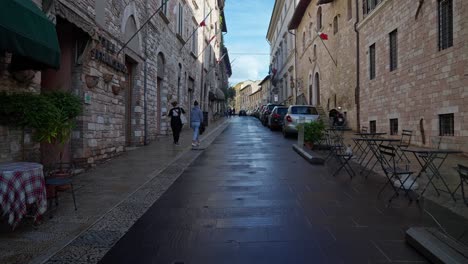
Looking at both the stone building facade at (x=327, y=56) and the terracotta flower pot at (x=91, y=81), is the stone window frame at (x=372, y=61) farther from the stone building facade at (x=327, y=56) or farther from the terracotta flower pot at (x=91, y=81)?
the terracotta flower pot at (x=91, y=81)

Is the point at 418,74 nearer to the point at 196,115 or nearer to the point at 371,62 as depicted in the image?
the point at 371,62

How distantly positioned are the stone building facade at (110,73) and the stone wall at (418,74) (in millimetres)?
7944

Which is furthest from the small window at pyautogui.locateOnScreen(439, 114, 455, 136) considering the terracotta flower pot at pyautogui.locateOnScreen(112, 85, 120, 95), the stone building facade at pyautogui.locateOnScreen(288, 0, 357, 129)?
the terracotta flower pot at pyautogui.locateOnScreen(112, 85, 120, 95)

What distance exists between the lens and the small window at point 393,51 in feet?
49.0

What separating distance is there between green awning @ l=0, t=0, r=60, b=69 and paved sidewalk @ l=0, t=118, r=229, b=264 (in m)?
2.04

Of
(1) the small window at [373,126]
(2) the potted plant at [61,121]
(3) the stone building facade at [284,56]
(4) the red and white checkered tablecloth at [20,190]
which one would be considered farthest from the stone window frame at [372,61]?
(3) the stone building facade at [284,56]

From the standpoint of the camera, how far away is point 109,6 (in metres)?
10.1

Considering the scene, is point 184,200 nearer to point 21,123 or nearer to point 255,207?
point 255,207

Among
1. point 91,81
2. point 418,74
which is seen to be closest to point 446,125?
point 418,74

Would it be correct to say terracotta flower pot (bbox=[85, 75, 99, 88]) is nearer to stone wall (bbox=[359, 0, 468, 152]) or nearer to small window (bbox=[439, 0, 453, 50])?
stone wall (bbox=[359, 0, 468, 152])

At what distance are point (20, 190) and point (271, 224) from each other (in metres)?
2.79

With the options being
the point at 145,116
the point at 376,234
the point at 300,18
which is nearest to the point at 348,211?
the point at 376,234

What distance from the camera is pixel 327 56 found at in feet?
85.6

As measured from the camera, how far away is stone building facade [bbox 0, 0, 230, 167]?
833cm
